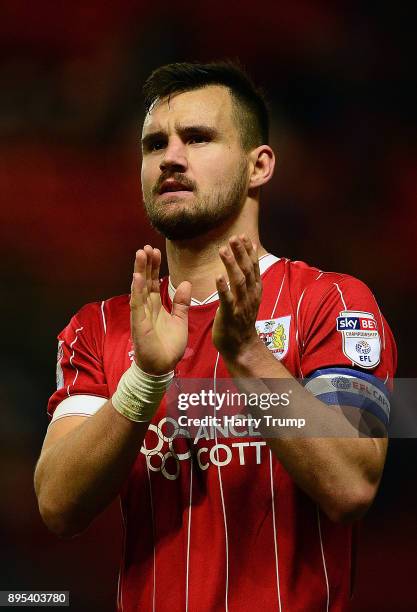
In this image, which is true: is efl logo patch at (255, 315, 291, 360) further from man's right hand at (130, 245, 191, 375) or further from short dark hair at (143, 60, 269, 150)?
short dark hair at (143, 60, 269, 150)

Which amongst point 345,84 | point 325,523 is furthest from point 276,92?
point 325,523

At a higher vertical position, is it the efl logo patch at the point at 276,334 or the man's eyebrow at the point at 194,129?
the man's eyebrow at the point at 194,129

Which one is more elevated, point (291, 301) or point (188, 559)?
point (291, 301)

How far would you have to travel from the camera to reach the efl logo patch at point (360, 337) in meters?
1.99

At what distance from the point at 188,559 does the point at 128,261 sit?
69.2 inches

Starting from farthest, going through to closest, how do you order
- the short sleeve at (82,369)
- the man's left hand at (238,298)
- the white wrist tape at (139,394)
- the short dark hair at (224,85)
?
the short dark hair at (224,85) → the short sleeve at (82,369) → the white wrist tape at (139,394) → the man's left hand at (238,298)

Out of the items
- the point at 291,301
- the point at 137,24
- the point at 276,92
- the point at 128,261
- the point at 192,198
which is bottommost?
the point at 291,301

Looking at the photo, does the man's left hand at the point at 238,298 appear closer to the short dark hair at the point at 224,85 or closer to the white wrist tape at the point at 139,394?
the white wrist tape at the point at 139,394

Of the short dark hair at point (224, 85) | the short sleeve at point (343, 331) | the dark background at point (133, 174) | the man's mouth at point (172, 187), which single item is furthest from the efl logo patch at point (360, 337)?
the dark background at point (133, 174)

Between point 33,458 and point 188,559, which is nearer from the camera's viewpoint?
point 188,559

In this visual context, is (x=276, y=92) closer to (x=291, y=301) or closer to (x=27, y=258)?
(x=27, y=258)

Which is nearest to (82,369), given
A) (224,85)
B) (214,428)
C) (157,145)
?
(214,428)

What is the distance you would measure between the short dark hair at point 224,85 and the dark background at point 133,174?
1022 mm

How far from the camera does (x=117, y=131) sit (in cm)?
372
